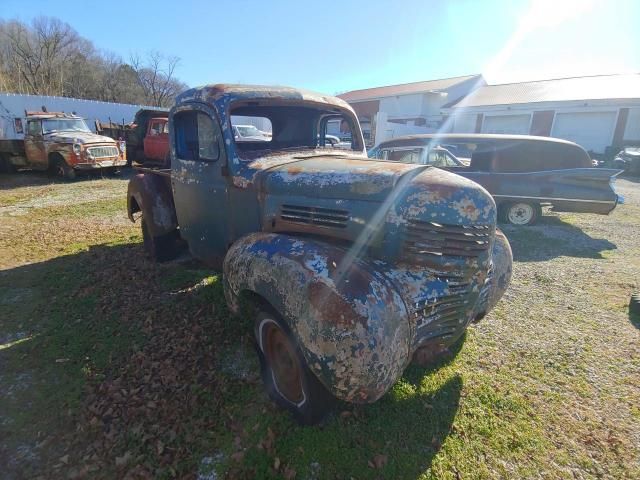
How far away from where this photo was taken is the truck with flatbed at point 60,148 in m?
11.6

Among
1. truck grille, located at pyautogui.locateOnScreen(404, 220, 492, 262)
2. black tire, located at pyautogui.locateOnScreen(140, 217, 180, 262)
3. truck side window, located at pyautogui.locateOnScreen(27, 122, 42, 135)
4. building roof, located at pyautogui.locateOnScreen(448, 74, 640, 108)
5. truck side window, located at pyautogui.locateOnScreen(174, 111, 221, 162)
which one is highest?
building roof, located at pyautogui.locateOnScreen(448, 74, 640, 108)

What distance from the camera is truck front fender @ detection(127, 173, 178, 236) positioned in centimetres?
462

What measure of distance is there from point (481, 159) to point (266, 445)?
6937mm

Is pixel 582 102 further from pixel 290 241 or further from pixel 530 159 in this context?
pixel 290 241

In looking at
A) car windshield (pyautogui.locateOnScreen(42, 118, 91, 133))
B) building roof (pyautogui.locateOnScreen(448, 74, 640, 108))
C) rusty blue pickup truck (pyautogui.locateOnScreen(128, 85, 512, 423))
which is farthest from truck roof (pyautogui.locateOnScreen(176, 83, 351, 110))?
building roof (pyautogui.locateOnScreen(448, 74, 640, 108))

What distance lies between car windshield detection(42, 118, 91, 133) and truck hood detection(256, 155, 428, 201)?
13.1 metres

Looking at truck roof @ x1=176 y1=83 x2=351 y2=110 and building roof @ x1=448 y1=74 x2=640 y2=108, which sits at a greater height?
building roof @ x1=448 y1=74 x2=640 y2=108

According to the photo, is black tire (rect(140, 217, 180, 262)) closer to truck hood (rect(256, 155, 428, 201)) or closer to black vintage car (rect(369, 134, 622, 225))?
truck hood (rect(256, 155, 428, 201))

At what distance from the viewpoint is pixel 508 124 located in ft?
79.2

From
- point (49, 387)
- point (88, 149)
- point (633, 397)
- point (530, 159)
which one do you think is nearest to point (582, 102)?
point (530, 159)

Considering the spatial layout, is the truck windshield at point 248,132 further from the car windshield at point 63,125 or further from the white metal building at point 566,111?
the white metal building at point 566,111

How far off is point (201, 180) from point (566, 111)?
24999 mm

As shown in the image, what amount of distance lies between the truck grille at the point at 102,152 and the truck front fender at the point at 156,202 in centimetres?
886

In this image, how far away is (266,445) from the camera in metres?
2.29
